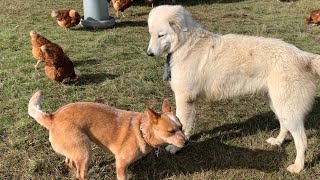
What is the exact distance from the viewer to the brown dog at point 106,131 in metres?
3.73

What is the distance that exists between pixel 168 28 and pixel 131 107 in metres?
1.57

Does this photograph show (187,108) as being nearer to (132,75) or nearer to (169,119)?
(169,119)

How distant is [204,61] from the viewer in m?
4.74

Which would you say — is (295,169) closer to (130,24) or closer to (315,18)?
(130,24)

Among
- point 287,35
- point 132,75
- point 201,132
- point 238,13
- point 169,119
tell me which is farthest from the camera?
point 238,13

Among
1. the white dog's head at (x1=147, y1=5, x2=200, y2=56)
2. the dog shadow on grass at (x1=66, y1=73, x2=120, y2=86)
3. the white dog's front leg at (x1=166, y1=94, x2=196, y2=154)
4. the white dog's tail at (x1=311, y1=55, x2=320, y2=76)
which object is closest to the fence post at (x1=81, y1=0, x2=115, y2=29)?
the dog shadow on grass at (x1=66, y1=73, x2=120, y2=86)

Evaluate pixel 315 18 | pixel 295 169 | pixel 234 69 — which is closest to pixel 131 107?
pixel 234 69

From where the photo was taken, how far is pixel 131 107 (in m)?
5.77

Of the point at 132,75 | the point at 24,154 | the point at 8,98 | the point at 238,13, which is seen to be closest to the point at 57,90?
the point at 8,98

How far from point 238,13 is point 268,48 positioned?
8.03m

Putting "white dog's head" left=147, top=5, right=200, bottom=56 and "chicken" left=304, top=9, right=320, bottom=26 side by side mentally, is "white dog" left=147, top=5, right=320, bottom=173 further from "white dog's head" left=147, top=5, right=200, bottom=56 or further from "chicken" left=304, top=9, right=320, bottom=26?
"chicken" left=304, top=9, right=320, bottom=26

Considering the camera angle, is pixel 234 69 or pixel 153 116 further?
pixel 234 69

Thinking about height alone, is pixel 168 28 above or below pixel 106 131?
above

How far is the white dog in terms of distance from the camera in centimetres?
433
